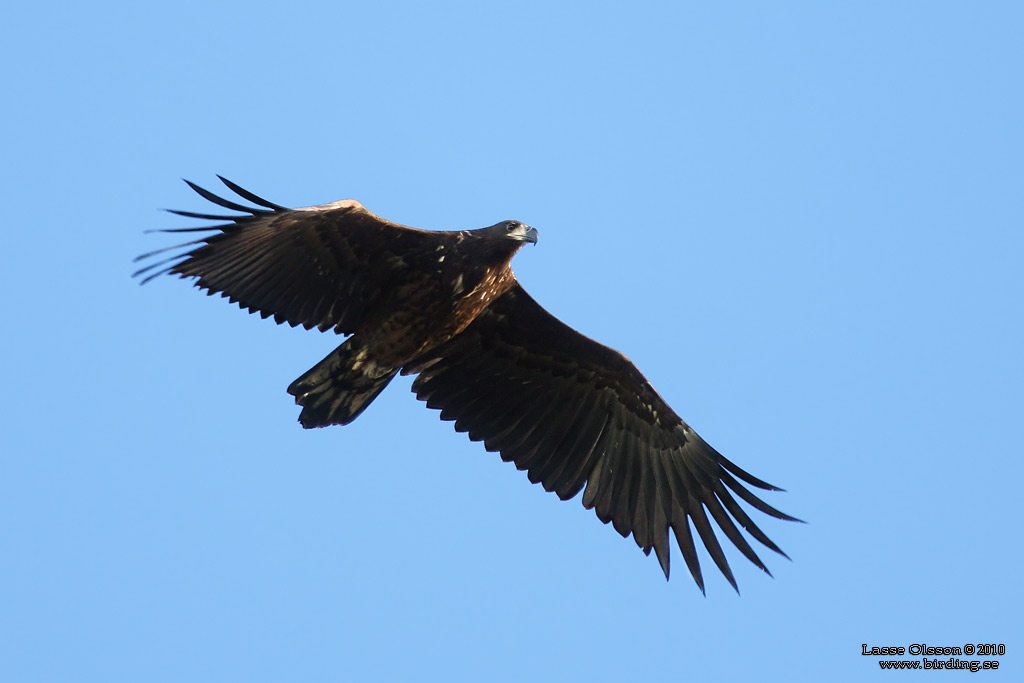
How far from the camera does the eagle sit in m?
8.85

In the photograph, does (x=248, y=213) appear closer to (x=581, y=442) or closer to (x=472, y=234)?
(x=472, y=234)

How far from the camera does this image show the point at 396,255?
9.13 metres

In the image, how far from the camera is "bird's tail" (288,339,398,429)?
9.23 m

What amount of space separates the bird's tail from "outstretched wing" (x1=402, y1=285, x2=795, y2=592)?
2.23 feet

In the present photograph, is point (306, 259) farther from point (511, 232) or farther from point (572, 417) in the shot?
point (572, 417)

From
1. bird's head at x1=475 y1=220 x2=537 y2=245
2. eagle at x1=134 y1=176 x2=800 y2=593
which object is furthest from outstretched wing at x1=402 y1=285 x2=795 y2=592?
bird's head at x1=475 y1=220 x2=537 y2=245

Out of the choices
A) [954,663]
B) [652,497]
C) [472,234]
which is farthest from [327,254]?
[954,663]

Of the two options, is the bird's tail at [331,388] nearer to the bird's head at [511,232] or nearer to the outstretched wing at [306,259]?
the outstretched wing at [306,259]

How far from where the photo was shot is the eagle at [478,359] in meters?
8.85

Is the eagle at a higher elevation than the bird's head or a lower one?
lower

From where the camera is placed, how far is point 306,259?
9016 millimetres

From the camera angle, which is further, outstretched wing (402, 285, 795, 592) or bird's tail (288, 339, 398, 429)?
outstretched wing (402, 285, 795, 592)

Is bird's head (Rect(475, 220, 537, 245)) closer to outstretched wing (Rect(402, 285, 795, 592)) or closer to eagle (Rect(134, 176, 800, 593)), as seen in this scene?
eagle (Rect(134, 176, 800, 593))

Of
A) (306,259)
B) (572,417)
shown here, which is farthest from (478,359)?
(306,259)
